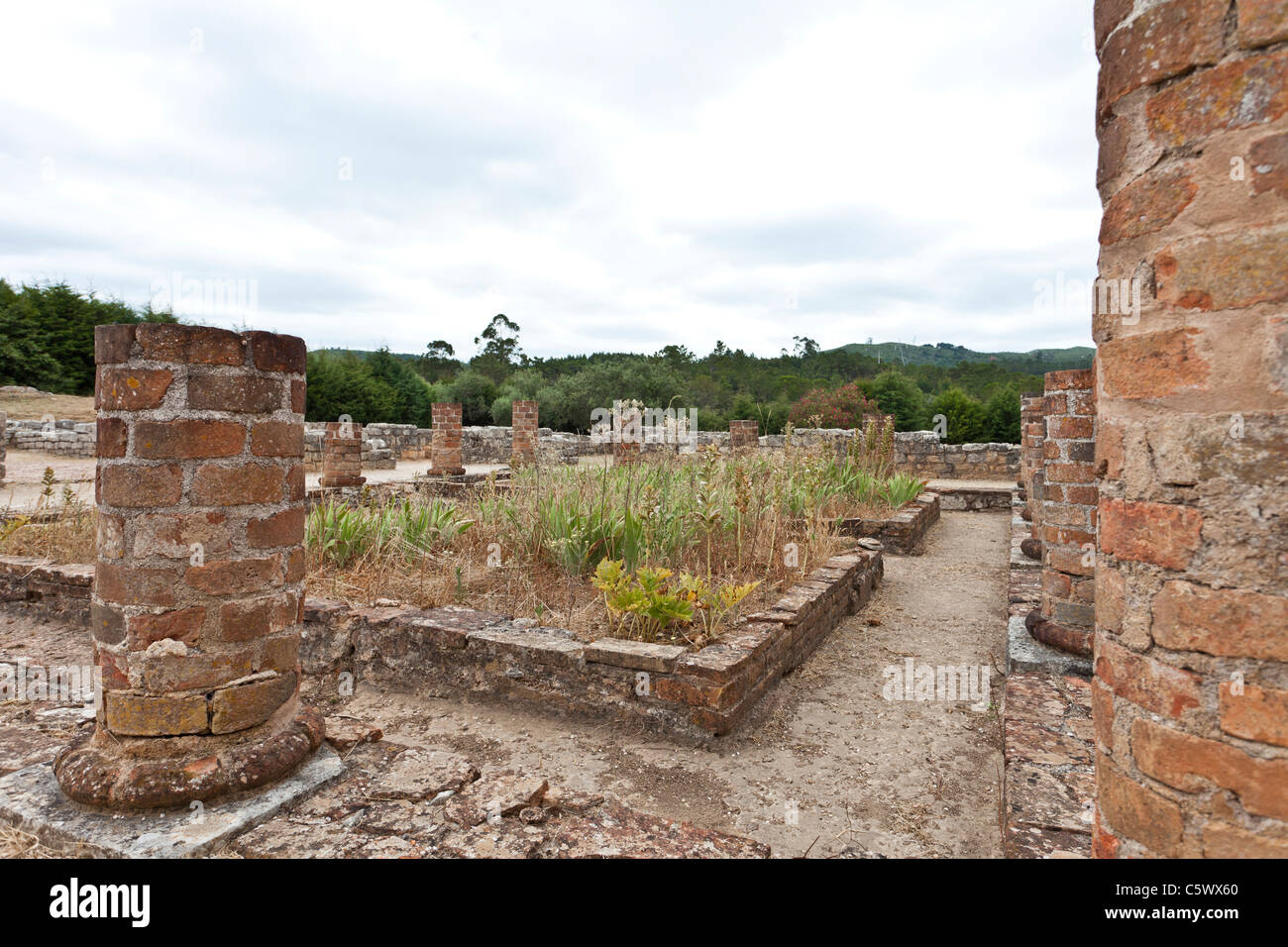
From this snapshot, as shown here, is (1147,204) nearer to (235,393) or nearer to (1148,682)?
(1148,682)

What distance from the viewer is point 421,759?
256 cm

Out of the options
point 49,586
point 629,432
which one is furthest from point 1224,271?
point 629,432

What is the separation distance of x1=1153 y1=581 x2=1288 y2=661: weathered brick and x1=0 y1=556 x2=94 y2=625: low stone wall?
593 centimetres

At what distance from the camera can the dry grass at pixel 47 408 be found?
1597cm

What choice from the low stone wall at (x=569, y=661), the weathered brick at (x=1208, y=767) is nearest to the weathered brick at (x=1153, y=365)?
the weathered brick at (x=1208, y=767)

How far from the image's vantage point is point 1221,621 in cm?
116

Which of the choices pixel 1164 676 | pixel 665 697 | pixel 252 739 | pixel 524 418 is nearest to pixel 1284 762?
pixel 1164 676

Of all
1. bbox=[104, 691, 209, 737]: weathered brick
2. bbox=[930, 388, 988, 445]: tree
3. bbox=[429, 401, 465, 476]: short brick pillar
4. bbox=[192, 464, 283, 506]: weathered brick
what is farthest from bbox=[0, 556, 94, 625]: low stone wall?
bbox=[930, 388, 988, 445]: tree

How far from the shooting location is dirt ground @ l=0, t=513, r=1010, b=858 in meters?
2.57

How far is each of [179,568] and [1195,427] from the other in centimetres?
263

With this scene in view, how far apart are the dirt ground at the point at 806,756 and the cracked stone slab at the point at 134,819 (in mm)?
116

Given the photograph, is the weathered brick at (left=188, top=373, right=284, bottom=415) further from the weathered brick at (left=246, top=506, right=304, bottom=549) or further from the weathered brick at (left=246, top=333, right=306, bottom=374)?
A: the weathered brick at (left=246, top=506, right=304, bottom=549)
